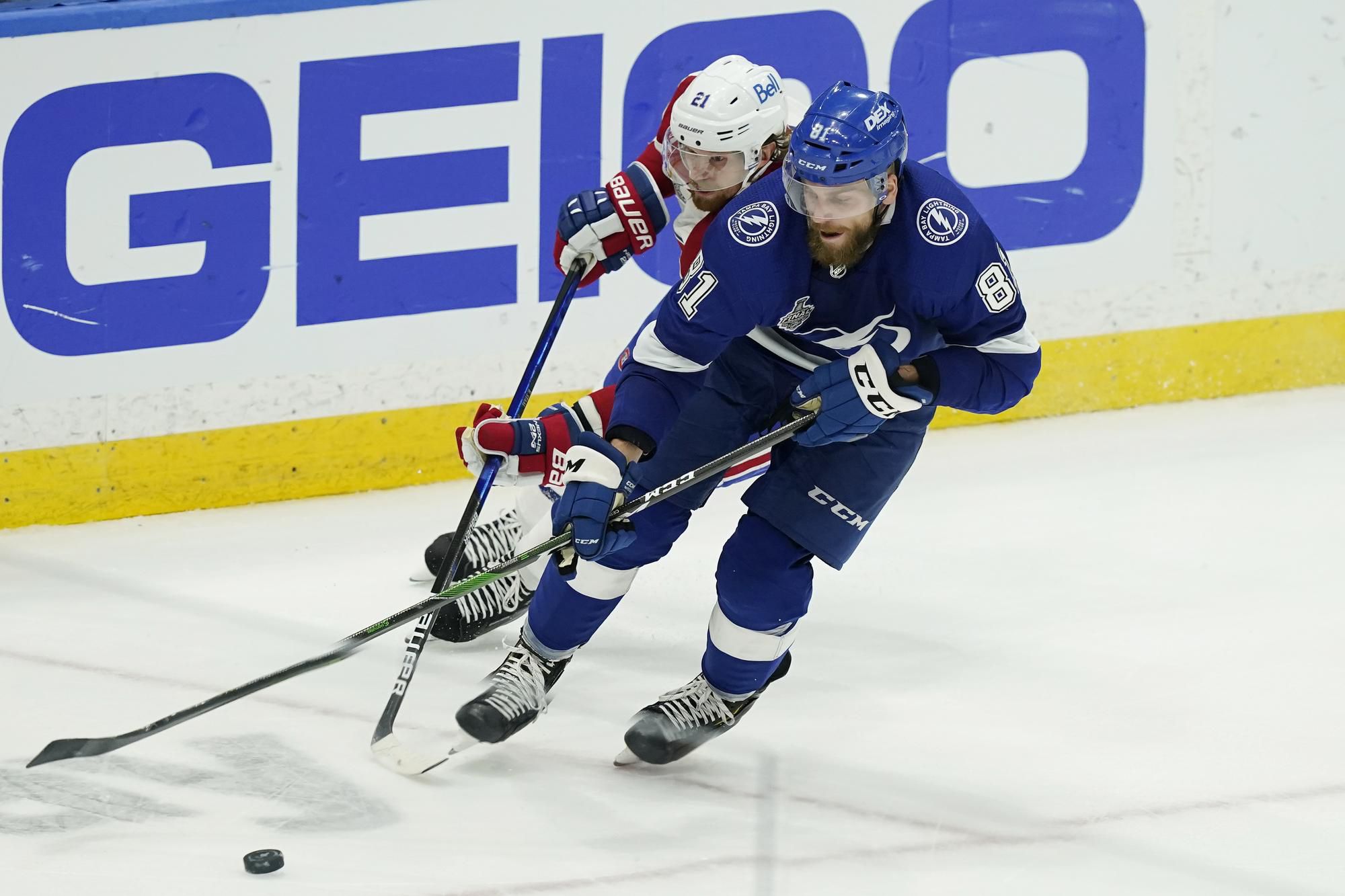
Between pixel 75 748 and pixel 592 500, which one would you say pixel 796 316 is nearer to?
pixel 592 500

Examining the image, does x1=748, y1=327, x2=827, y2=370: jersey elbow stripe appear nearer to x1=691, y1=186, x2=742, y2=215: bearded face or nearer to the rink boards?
x1=691, y1=186, x2=742, y2=215: bearded face

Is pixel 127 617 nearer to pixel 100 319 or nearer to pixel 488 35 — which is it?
pixel 100 319

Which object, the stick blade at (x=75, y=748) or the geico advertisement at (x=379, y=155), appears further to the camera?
Answer: the geico advertisement at (x=379, y=155)

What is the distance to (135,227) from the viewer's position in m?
4.37

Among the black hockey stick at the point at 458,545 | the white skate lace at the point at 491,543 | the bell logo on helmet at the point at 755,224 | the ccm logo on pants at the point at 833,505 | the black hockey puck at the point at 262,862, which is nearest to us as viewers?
the black hockey puck at the point at 262,862

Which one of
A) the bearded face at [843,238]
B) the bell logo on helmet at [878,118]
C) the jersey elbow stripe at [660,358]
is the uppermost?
the bell logo on helmet at [878,118]

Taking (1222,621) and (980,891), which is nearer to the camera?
(980,891)

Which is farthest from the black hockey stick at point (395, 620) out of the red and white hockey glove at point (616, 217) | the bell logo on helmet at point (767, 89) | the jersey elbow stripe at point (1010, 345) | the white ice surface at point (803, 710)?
the red and white hockey glove at point (616, 217)

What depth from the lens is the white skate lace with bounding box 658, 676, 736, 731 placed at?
3.29 metres

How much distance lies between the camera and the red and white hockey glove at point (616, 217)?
3803 millimetres

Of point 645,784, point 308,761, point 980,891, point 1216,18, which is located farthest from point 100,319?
point 1216,18

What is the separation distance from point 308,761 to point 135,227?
1662mm

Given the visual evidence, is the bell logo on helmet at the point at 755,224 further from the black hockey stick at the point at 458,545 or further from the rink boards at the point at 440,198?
the rink boards at the point at 440,198

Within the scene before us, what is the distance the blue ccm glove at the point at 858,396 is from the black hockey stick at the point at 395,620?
6 cm
